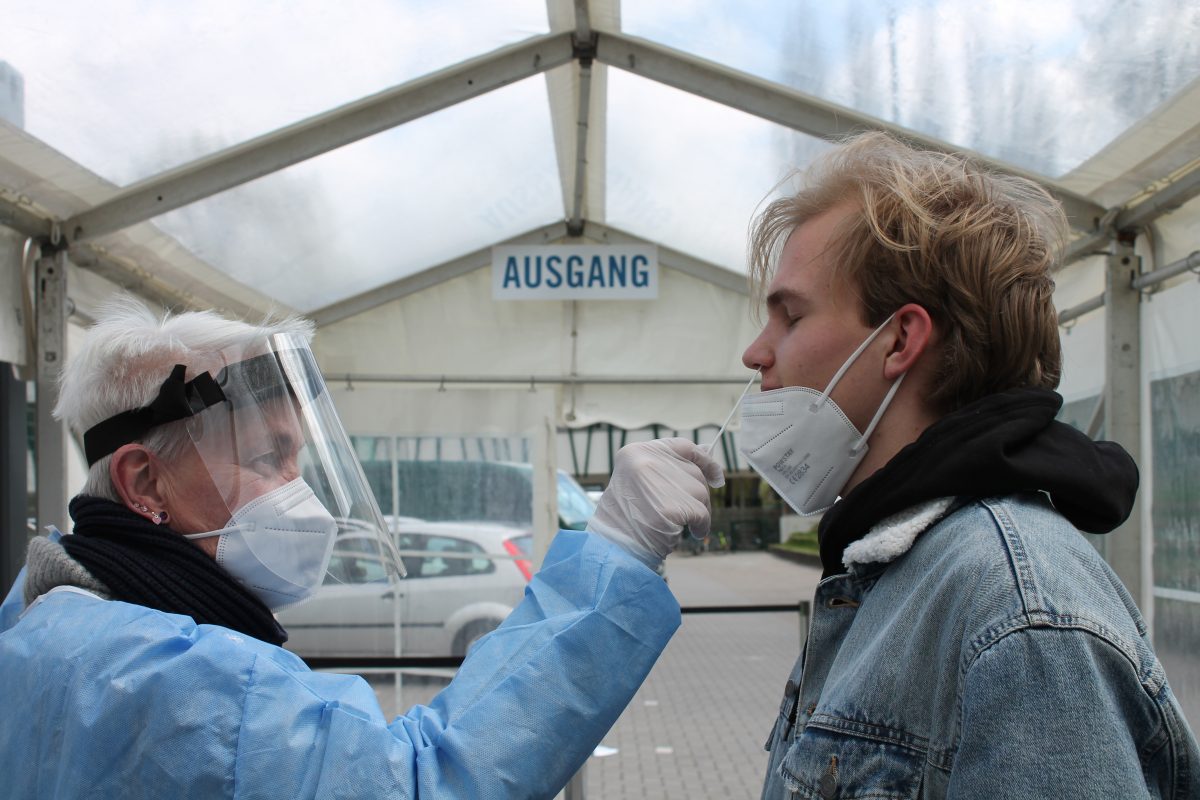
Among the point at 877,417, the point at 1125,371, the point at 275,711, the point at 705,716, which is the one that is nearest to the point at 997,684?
the point at 877,417

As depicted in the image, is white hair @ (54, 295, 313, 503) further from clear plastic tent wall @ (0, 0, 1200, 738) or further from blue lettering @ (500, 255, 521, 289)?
blue lettering @ (500, 255, 521, 289)

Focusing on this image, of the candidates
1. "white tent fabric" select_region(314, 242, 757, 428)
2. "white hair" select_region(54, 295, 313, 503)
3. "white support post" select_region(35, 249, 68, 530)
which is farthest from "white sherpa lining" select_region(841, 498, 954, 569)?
"white tent fabric" select_region(314, 242, 757, 428)

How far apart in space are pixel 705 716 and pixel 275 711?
19.0ft

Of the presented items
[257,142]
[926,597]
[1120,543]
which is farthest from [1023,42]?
[257,142]

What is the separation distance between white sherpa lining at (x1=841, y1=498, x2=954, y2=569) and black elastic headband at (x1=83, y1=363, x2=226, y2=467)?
111cm

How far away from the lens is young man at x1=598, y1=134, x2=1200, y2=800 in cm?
86

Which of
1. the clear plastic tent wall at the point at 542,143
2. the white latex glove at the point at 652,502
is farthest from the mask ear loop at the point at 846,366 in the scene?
the clear plastic tent wall at the point at 542,143

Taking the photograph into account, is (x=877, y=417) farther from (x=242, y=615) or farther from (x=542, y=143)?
(x=542, y=143)

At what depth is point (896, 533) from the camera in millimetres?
1057

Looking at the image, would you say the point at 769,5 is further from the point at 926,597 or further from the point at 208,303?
the point at 208,303

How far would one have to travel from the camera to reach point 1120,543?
401cm

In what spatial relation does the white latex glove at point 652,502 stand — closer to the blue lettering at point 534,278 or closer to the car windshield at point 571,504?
the blue lettering at point 534,278

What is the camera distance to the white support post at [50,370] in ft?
13.6

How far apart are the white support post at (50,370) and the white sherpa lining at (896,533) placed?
Answer: 13.4 feet
